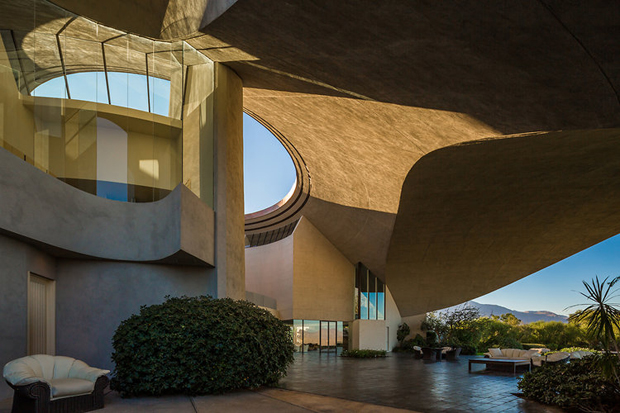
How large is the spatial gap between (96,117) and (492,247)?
1810 centimetres

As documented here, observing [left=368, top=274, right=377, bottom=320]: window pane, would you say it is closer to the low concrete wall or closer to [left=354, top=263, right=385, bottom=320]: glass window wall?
[left=354, top=263, right=385, bottom=320]: glass window wall

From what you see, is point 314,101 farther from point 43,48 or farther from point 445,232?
point 445,232

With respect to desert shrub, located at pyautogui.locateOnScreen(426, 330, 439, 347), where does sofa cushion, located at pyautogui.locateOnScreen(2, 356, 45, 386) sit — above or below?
above

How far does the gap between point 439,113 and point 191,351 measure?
7822 mm

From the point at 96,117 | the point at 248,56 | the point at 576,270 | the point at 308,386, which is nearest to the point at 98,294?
the point at 96,117

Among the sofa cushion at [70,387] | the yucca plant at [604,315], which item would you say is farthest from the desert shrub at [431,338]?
the sofa cushion at [70,387]

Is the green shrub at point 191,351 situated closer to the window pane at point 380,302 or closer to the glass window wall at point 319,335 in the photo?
the glass window wall at point 319,335

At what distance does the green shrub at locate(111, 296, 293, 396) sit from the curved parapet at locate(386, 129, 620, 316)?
7.71 meters

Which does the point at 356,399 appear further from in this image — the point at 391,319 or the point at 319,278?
the point at 391,319

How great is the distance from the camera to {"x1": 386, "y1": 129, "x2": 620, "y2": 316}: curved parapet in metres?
14.5

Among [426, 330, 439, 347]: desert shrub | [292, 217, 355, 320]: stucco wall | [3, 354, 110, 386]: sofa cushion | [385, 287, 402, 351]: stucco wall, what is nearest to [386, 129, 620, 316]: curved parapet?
[426, 330, 439, 347]: desert shrub

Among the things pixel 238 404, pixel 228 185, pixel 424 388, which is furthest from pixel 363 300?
pixel 238 404

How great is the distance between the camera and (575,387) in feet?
28.3

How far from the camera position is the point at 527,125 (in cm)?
1016
